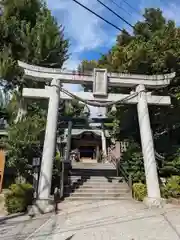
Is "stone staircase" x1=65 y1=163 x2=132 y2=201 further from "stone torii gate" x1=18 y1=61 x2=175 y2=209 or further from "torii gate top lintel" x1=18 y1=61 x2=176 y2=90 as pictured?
"torii gate top lintel" x1=18 y1=61 x2=176 y2=90

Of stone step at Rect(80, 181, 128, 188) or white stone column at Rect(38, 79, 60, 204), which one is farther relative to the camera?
stone step at Rect(80, 181, 128, 188)

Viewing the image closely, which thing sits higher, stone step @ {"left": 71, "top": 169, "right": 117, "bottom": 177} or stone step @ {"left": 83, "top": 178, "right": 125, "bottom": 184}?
stone step @ {"left": 71, "top": 169, "right": 117, "bottom": 177}

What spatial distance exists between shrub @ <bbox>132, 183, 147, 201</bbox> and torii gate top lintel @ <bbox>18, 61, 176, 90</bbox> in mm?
4596

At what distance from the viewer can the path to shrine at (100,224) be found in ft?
15.4

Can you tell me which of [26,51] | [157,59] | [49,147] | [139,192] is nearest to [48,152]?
[49,147]

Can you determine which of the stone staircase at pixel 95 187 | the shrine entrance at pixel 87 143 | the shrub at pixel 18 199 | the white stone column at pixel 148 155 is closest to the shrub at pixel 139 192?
the stone staircase at pixel 95 187

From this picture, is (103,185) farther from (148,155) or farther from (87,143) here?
(87,143)

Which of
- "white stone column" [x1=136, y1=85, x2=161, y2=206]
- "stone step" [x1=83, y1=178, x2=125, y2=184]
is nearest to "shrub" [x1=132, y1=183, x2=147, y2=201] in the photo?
"white stone column" [x1=136, y1=85, x2=161, y2=206]

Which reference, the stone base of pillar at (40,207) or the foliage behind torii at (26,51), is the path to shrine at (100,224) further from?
the foliage behind torii at (26,51)

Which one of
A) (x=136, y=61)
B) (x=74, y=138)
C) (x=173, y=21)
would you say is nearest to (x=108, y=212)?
(x=136, y=61)

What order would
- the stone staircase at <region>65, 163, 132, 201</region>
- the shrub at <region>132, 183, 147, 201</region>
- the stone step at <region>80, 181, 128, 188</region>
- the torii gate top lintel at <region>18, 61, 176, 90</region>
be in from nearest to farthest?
the shrub at <region>132, 183, 147, 201</region>
the torii gate top lintel at <region>18, 61, 176, 90</region>
the stone staircase at <region>65, 163, 132, 201</region>
the stone step at <region>80, 181, 128, 188</region>

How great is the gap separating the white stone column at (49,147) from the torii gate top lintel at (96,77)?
417 millimetres

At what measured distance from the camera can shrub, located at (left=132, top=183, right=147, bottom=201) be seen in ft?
29.0

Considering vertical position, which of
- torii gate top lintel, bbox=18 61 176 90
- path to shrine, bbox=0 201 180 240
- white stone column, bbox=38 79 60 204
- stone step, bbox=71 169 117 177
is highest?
torii gate top lintel, bbox=18 61 176 90
